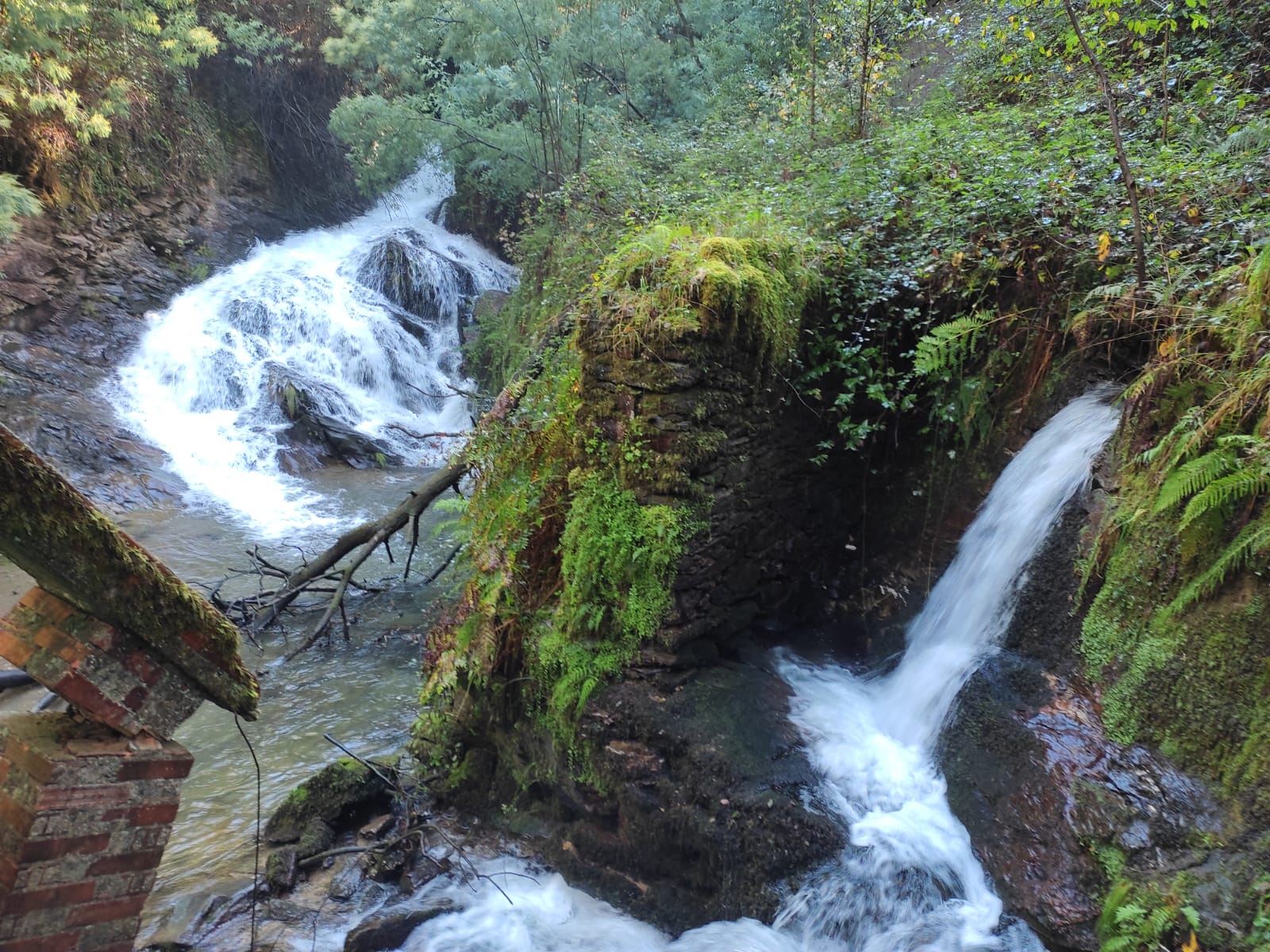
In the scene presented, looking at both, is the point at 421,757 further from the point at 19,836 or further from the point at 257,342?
the point at 257,342

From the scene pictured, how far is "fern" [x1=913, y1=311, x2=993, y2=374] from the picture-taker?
16.1 ft

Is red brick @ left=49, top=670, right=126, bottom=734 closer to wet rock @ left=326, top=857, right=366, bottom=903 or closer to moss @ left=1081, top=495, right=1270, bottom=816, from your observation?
wet rock @ left=326, top=857, right=366, bottom=903

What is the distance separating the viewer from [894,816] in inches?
155

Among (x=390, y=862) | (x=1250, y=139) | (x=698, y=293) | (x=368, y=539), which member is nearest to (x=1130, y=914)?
(x=698, y=293)

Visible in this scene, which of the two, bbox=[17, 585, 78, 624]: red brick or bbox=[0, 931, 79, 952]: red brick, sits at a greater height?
bbox=[17, 585, 78, 624]: red brick

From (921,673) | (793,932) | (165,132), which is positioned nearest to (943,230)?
(921,673)

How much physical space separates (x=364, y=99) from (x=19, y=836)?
16.0 m

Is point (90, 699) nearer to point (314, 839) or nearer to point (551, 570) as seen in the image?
point (314, 839)

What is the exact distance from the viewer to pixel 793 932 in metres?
3.62

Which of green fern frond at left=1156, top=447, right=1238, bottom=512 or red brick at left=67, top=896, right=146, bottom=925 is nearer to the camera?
red brick at left=67, top=896, right=146, bottom=925

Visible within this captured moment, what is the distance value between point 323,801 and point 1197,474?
5.17 metres

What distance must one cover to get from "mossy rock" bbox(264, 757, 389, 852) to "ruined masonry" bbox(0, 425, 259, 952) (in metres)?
2.25

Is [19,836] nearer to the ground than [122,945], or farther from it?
farther from it

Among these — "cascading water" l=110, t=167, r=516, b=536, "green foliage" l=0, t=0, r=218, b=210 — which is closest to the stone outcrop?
"cascading water" l=110, t=167, r=516, b=536
